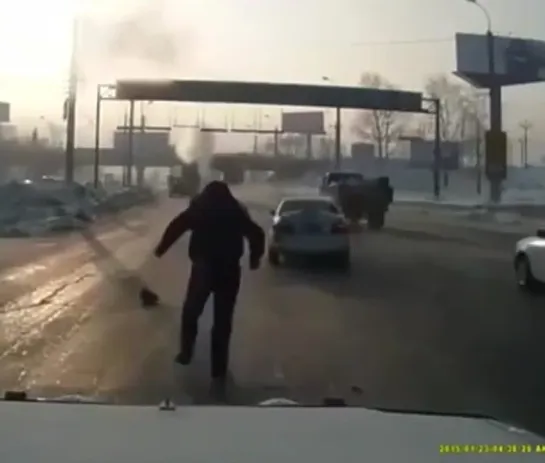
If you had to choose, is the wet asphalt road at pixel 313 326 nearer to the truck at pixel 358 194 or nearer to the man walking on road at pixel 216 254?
the man walking on road at pixel 216 254

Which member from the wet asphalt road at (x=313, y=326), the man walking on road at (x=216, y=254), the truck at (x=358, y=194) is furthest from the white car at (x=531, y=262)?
the man walking on road at (x=216, y=254)

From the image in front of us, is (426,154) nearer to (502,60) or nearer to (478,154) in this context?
(478,154)

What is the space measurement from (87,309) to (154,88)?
369 centimetres

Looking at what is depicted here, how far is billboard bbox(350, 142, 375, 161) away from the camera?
9156 millimetres

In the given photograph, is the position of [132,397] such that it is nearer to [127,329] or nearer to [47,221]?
[127,329]

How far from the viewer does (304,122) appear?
871cm

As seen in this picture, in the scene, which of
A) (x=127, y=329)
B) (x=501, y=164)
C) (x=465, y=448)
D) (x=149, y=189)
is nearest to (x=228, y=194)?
(x=149, y=189)

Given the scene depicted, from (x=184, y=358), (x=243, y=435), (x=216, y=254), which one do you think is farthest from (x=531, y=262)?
(x=243, y=435)

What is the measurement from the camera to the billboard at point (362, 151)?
30.0 ft

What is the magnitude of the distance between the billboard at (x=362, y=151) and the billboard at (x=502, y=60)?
3.47ft

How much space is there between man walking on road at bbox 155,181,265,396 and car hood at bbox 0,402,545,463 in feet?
11.0

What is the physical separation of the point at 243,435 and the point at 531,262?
1005cm

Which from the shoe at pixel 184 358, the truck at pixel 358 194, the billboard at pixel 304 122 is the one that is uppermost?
the billboard at pixel 304 122

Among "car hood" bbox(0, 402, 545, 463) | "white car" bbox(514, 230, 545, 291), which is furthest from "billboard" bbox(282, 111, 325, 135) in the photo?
"car hood" bbox(0, 402, 545, 463)
